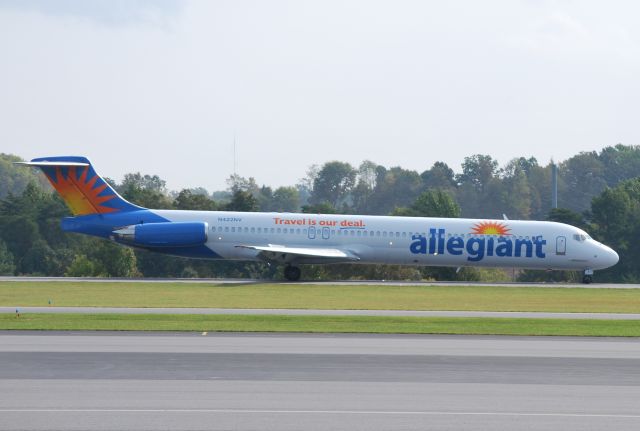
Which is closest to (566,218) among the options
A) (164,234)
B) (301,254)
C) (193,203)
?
(193,203)

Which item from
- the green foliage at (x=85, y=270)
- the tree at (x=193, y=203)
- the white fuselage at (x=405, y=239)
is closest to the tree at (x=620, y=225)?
the white fuselage at (x=405, y=239)

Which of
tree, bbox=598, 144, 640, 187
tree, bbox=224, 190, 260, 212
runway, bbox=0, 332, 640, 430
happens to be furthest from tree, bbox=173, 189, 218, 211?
tree, bbox=598, 144, 640, 187

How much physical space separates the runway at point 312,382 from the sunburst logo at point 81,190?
25534 millimetres

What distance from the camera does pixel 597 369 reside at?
20.3 metres

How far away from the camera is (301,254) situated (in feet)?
163

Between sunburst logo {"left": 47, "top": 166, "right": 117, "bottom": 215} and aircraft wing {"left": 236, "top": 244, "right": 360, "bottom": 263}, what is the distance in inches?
293

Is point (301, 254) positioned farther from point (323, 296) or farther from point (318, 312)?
point (318, 312)

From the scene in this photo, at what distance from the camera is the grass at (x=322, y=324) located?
2702 centimetres

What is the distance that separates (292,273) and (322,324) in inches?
882

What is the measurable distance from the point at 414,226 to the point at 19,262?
142 ft

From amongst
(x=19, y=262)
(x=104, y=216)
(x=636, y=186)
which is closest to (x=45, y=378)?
(x=104, y=216)

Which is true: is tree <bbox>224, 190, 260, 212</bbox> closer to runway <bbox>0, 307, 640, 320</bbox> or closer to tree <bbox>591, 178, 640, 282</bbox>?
tree <bbox>591, 178, 640, 282</bbox>

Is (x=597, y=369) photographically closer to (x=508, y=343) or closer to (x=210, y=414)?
(x=508, y=343)

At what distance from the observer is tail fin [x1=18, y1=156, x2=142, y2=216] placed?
49.9m
